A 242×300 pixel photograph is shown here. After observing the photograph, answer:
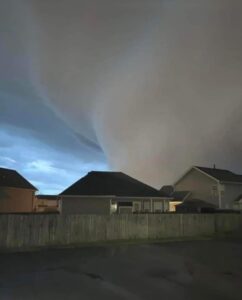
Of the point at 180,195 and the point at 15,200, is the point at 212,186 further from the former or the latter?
the point at 15,200

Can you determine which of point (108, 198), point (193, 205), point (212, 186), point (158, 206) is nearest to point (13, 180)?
point (108, 198)

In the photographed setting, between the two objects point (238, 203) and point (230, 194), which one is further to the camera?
point (230, 194)

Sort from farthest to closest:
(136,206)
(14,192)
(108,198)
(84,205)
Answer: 1. (14,192)
2. (136,206)
3. (84,205)
4. (108,198)

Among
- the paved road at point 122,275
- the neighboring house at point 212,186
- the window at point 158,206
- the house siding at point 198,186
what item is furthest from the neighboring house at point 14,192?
the paved road at point 122,275

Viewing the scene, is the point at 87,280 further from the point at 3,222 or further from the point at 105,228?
the point at 105,228

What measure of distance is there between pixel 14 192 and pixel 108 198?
1615 cm

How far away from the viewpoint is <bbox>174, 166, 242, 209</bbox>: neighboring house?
54.5 metres

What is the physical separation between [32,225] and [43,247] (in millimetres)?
1460

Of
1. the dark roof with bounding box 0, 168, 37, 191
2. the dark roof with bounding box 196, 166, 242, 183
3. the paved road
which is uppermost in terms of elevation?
the dark roof with bounding box 196, 166, 242, 183

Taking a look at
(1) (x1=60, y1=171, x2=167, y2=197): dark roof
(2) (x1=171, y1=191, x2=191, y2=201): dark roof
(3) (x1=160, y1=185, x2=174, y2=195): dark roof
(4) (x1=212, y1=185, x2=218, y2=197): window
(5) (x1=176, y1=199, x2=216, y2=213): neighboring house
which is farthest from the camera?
(3) (x1=160, y1=185, x2=174, y2=195): dark roof

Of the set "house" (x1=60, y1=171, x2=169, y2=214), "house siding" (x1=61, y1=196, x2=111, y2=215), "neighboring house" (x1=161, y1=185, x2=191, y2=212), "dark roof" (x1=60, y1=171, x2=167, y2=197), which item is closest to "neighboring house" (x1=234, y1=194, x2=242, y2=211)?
"neighboring house" (x1=161, y1=185, x2=191, y2=212)

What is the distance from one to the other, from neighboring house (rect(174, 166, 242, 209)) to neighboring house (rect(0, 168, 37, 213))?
21.7 m

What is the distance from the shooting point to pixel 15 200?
51.2 meters

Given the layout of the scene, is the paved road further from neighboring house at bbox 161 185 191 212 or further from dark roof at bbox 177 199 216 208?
neighboring house at bbox 161 185 191 212
